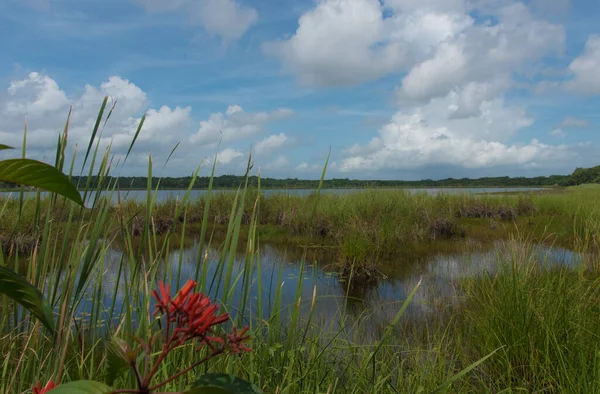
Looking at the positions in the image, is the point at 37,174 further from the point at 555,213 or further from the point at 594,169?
the point at 594,169

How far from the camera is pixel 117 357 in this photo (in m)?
0.41

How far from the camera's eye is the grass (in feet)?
4.40

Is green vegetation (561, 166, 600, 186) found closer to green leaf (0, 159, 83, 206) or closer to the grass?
the grass

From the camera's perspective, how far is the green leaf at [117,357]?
1.22 ft

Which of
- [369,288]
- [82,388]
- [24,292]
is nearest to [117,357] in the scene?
[82,388]

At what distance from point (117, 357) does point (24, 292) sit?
0.15 m

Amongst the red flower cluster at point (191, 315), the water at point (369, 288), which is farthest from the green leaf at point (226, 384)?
the water at point (369, 288)

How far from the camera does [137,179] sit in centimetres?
217

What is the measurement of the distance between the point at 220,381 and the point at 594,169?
5396 cm

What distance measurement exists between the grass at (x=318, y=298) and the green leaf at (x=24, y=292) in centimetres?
9

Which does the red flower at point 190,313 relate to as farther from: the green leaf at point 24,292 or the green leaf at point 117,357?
the green leaf at point 24,292

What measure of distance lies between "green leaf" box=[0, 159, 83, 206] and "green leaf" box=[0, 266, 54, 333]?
0.10 meters

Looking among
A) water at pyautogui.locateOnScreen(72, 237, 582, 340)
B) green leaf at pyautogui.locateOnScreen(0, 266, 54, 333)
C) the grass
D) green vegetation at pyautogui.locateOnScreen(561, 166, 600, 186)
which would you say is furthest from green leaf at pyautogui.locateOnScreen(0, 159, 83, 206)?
green vegetation at pyautogui.locateOnScreen(561, 166, 600, 186)

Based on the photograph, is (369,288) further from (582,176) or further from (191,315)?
(582,176)
